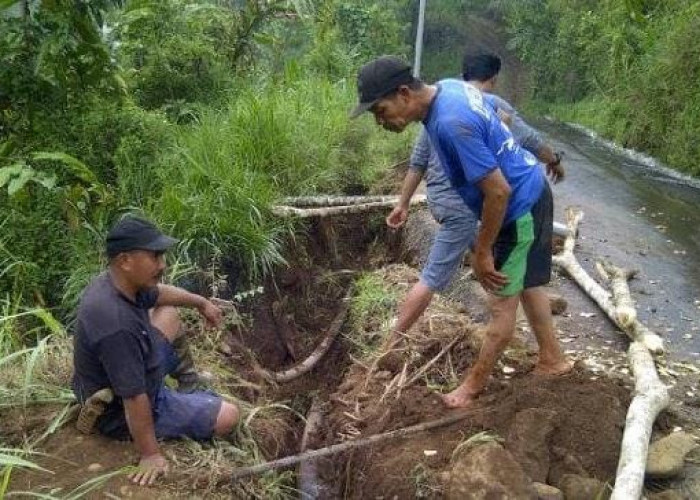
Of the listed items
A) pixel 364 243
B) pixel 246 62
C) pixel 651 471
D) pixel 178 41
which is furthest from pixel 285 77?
pixel 651 471

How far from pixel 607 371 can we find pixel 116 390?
279cm

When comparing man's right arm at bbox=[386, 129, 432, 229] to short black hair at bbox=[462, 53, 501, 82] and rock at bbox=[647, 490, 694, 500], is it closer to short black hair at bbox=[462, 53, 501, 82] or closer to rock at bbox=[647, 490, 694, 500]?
short black hair at bbox=[462, 53, 501, 82]

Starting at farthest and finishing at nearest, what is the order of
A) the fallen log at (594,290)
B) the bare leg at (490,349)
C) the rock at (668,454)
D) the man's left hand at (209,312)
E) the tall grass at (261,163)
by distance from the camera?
1. the tall grass at (261,163)
2. the fallen log at (594,290)
3. the man's left hand at (209,312)
4. the bare leg at (490,349)
5. the rock at (668,454)

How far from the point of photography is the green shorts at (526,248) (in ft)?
11.4

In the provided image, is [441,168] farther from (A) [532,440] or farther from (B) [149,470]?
(B) [149,470]

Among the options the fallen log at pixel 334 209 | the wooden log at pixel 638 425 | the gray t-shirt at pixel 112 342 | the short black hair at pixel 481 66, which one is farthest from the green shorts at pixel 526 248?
the fallen log at pixel 334 209

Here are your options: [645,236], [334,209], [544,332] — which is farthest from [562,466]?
[645,236]

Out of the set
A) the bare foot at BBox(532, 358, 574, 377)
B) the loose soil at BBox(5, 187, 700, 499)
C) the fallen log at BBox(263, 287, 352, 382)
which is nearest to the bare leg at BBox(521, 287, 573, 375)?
the bare foot at BBox(532, 358, 574, 377)

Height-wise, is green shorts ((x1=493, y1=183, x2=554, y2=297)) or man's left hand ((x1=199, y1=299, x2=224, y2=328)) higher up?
green shorts ((x1=493, y1=183, x2=554, y2=297))

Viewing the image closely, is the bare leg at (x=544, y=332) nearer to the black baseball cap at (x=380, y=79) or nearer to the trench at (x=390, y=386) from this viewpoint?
the trench at (x=390, y=386)

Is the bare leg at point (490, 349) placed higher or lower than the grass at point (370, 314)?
higher

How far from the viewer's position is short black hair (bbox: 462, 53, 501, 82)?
4543 millimetres

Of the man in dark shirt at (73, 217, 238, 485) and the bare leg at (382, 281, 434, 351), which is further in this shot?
the bare leg at (382, 281, 434, 351)

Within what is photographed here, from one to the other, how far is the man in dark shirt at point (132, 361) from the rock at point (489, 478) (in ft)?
4.04
